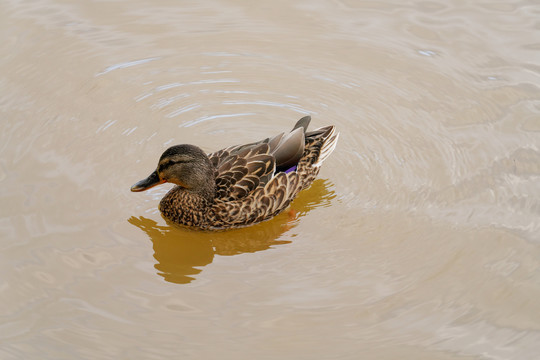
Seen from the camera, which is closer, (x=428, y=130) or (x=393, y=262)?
(x=393, y=262)

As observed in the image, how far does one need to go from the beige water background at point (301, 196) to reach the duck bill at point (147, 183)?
0.34 meters

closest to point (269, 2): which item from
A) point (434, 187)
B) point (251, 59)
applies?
point (251, 59)

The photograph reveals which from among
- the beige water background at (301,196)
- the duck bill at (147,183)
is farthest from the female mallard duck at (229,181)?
the beige water background at (301,196)

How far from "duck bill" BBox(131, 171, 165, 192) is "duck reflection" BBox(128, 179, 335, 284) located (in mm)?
346

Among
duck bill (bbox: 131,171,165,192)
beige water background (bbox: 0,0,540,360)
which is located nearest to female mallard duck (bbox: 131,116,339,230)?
duck bill (bbox: 131,171,165,192)

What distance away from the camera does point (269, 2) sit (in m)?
10.1

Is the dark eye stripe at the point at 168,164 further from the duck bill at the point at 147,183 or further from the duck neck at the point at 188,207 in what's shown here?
the duck neck at the point at 188,207

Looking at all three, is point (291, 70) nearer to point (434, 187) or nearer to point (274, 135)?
point (274, 135)

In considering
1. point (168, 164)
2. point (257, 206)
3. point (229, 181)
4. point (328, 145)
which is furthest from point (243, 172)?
point (328, 145)

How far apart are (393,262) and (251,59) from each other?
362cm

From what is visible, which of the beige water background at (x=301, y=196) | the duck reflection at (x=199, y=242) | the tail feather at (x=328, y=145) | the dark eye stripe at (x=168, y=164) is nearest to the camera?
the beige water background at (x=301, y=196)

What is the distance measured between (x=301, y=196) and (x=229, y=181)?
91 centimetres

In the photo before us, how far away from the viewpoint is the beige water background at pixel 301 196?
5965mm

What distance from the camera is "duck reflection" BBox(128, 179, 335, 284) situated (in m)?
6.60
